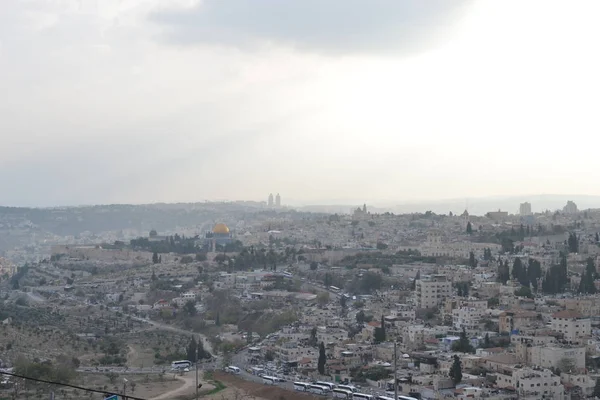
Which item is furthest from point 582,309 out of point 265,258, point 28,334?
point 265,258

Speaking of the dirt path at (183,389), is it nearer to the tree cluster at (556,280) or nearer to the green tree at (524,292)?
the green tree at (524,292)

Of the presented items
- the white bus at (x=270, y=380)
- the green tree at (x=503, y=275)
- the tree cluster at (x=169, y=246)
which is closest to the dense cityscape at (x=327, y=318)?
the white bus at (x=270, y=380)

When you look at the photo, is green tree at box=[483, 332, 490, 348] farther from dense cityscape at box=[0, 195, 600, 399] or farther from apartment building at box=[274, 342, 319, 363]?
apartment building at box=[274, 342, 319, 363]

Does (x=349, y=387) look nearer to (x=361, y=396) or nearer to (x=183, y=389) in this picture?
(x=361, y=396)

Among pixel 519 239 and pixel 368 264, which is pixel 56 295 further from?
pixel 519 239

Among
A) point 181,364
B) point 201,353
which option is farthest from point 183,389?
point 201,353

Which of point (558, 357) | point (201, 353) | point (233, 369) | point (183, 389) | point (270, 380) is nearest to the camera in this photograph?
point (558, 357)
